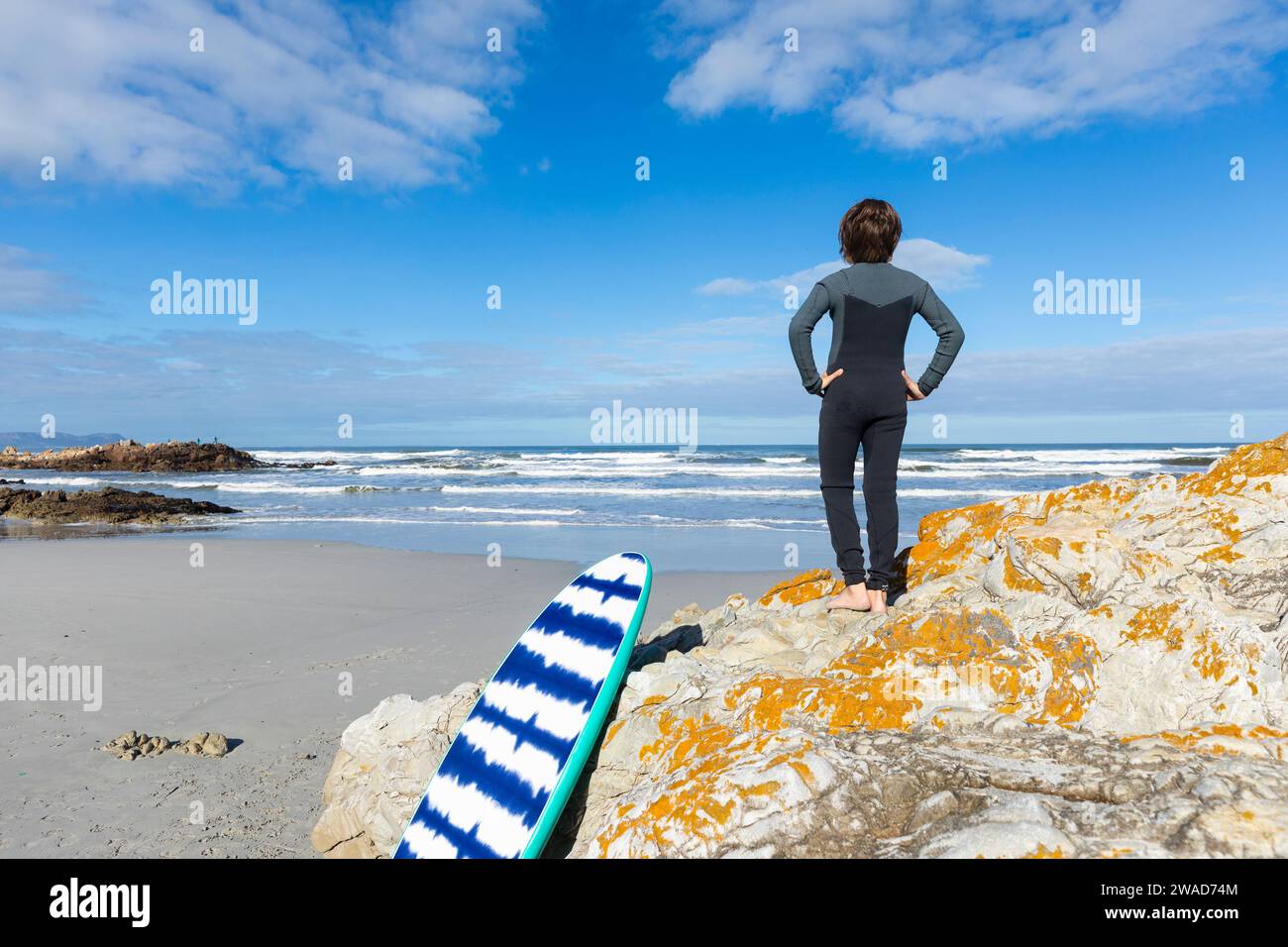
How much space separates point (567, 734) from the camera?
3033 millimetres

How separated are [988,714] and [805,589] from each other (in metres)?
1.99

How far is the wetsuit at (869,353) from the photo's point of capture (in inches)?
138

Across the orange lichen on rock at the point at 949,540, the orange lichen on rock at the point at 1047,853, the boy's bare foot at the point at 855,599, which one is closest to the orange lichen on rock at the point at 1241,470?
the orange lichen on rock at the point at 949,540

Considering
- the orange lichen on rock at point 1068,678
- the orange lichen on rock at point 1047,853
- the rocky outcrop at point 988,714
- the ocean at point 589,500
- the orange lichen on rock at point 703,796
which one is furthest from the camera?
the ocean at point 589,500

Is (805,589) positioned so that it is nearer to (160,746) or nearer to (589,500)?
(160,746)

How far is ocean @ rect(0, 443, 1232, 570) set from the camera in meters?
13.9

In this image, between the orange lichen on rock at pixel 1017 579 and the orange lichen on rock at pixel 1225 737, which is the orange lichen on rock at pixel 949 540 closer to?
the orange lichen on rock at pixel 1017 579

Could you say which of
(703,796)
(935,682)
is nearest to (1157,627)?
(935,682)

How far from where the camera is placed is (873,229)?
11.6ft

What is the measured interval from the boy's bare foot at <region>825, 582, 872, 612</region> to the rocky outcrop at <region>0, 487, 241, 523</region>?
18.2m

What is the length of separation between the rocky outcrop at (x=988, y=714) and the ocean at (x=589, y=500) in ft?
24.2

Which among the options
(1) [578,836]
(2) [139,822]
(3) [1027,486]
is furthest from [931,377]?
(3) [1027,486]
